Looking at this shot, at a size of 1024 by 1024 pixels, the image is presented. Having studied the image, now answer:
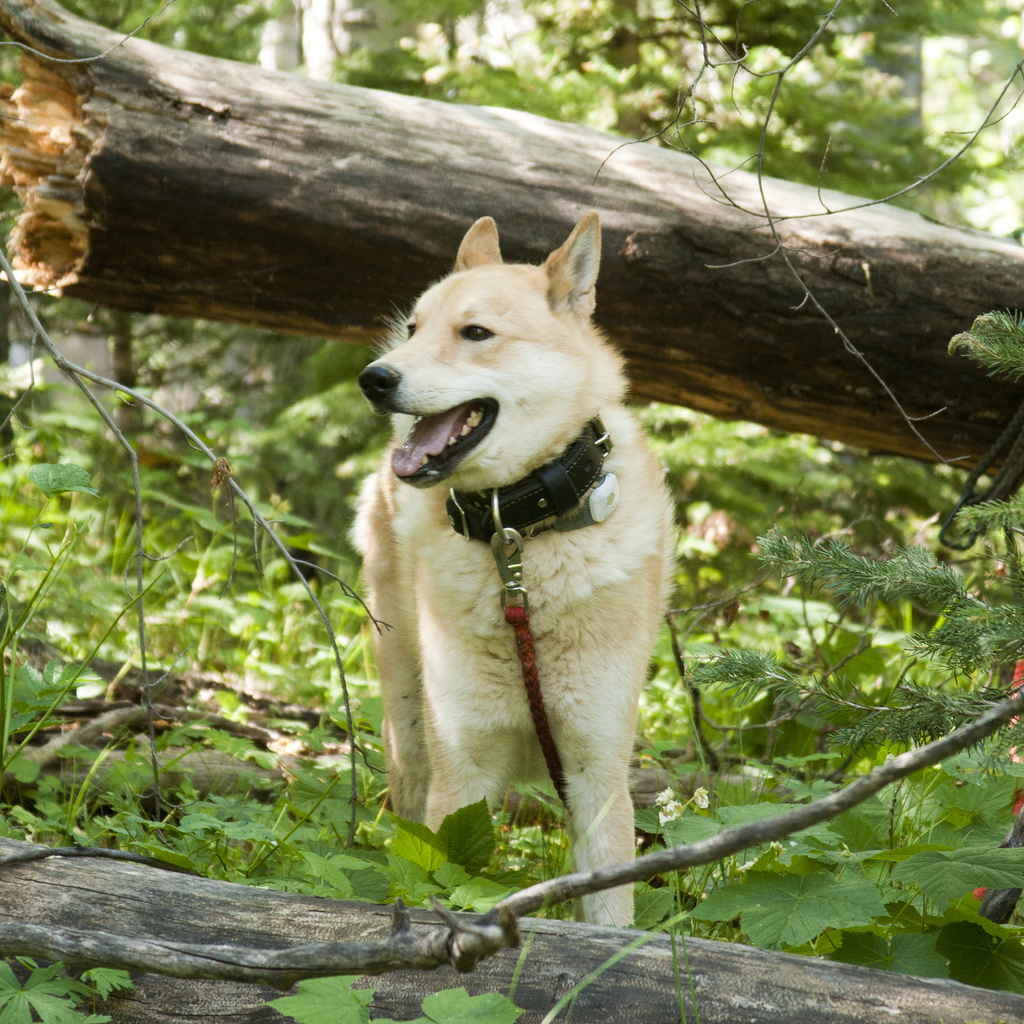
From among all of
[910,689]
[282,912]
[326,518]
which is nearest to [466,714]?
[282,912]

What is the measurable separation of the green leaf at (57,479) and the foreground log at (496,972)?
32.6 inches

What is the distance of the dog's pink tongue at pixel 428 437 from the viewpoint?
7.95ft

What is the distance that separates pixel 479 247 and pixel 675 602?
359 cm

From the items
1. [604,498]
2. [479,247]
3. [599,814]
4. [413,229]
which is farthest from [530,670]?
[413,229]

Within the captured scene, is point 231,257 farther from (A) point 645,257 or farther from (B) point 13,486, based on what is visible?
(B) point 13,486

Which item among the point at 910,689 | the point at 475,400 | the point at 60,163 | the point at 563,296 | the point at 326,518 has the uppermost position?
the point at 60,163

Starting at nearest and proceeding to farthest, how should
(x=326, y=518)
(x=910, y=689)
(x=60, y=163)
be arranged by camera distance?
1. (x=910, y=689)
2. (x=60, y=163)
3. (x=326, y=518)

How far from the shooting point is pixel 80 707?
3490mm

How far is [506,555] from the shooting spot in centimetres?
245

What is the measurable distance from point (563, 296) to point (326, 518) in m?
4.80

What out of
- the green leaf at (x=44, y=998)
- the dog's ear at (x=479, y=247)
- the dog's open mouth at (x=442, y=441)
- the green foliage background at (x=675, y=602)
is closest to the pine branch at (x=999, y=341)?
the green foliage background at (x=675, y=602)

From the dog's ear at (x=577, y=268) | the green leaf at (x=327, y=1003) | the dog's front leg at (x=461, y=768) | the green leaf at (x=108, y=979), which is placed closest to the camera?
the green leaf at (x=327, y=1003)

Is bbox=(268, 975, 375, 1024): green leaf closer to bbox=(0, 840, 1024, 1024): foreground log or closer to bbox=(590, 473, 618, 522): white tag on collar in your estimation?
bbox=(0, 840, 1024, 1024): foreground log

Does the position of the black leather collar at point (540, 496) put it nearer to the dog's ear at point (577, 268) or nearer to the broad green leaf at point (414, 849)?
the dog's ear at point (577, 268)
